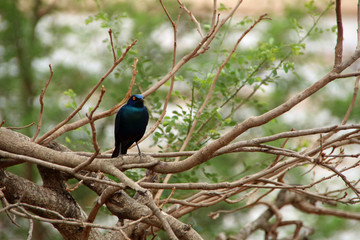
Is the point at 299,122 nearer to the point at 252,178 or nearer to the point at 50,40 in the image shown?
the point at 50,40

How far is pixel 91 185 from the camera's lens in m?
2.74

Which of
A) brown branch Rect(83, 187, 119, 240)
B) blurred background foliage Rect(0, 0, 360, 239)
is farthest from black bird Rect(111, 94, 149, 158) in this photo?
blurred background foliage Rect(0, 0, 360, 239)

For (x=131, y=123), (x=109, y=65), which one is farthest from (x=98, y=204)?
(x=109, y=65)

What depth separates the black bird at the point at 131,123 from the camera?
3.28 m

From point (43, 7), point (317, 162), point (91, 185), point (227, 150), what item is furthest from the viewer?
point (43, 7)

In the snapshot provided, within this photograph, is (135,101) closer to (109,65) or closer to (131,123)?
(131,123)

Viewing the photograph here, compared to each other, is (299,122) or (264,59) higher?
(299,122)

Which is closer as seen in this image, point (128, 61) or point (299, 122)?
point (128, 61)

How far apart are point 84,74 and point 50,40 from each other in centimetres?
53

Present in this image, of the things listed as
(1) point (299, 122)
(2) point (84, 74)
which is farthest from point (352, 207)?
(2) point (84, 74)

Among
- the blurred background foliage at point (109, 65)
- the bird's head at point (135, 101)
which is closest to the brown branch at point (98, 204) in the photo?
the bird's head at point (135, 101)

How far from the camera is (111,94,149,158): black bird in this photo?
328 cm

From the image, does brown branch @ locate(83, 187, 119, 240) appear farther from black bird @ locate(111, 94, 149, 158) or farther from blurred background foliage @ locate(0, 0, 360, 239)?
blurred background foliage @ locate(0, 0, 360, 239)

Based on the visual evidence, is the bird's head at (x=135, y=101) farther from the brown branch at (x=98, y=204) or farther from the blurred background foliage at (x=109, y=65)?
the blurred background foliage at (x=109, y=65)
